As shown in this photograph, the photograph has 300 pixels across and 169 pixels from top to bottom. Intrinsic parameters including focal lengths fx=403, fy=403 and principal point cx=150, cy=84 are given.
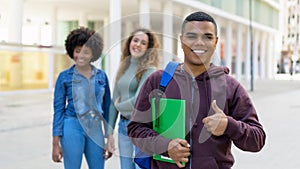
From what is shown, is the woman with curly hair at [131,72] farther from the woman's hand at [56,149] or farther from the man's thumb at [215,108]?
the man's thumb at [215,108]

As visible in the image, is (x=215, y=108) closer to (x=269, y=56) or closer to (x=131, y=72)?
(x=131, y=72)

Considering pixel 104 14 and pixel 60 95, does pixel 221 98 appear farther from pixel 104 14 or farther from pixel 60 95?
pixel 104 14

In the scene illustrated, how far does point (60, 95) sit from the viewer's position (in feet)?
9.61

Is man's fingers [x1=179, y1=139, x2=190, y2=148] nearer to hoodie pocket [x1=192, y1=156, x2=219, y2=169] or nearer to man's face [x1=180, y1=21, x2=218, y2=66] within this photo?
hoodie pocket [x1=192, y1=156, x2=219, y2=169]

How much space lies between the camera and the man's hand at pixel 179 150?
1589mm

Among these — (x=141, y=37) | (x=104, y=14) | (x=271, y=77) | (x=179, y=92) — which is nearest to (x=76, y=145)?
(x=141, y=37)

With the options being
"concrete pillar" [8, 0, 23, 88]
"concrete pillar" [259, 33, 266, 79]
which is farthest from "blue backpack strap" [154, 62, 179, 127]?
"concrete pillar" [259, 33, 266, 79]

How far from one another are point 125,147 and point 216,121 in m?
1.38

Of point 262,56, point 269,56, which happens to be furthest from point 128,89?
point 269,56

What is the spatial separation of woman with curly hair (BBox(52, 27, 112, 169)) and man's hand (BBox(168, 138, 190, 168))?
1294 mm

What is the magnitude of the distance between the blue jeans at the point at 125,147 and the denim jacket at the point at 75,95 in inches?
5.5

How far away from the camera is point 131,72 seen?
2.83 m

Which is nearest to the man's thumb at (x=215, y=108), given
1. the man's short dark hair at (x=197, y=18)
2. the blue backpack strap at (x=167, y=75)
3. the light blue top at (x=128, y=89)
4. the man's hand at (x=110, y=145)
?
the blue backpack strap at (x=167, y=75)

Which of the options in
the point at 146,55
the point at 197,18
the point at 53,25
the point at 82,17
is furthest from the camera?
the point at 82,17
